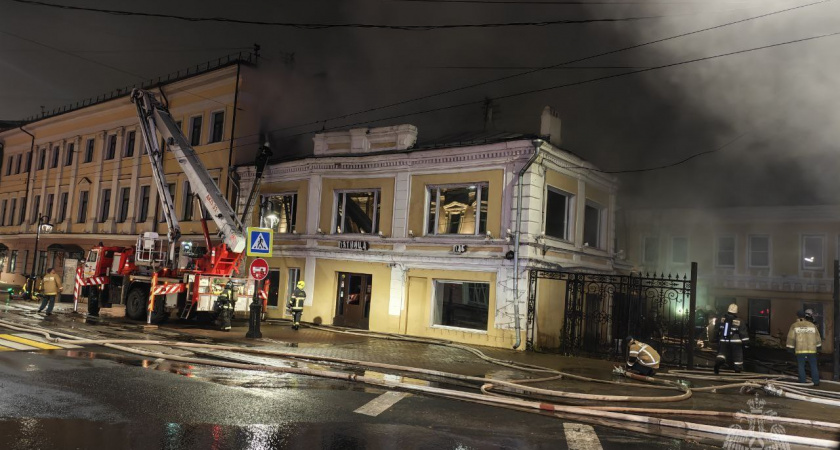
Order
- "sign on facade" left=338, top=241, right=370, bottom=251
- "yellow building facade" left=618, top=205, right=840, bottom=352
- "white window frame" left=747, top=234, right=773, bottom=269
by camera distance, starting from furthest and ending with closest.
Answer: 1. "white window frame" left=747, top=234, right=773, bottom=269
2. "yellow building facade" left=618, top=205, right=840, bottom=352
3. "sign on facade" left=338, top=241, right=370, bottom=251

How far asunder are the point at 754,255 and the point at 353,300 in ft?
Answer: 59.8

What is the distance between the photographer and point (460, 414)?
24.8 feet

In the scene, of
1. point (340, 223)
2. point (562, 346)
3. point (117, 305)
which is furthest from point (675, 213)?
point (117, 305)

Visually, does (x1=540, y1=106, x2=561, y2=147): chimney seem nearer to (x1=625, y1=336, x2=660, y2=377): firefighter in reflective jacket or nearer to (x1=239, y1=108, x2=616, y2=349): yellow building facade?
(x1=239, y1=108, x2=616, y2=349): yellow building facade

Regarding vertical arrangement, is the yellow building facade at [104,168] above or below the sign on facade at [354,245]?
above

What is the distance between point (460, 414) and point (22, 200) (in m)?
41.9

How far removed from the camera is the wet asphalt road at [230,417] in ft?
18.9

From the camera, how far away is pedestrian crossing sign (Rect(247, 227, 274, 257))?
1442 cm

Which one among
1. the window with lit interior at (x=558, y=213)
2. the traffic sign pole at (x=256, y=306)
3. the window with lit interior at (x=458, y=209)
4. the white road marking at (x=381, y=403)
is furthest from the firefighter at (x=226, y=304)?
the window with lit interior at (x=558, y=213)

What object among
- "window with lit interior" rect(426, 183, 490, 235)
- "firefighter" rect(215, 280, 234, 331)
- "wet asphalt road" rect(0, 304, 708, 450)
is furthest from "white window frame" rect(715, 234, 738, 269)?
"wet asphalt road" rect(0, 304, 708, 450)

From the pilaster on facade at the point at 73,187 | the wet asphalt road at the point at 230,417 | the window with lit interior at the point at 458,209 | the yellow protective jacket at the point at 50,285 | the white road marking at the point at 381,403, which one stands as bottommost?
the wet asphalt road at the point at 230,417

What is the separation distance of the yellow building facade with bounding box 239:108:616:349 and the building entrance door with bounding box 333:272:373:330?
1.3 inches

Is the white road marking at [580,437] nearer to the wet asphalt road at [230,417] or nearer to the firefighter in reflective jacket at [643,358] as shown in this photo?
the wet asphalt road at [230,417]

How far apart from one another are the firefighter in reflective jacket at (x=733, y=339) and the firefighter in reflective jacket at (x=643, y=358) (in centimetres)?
223
